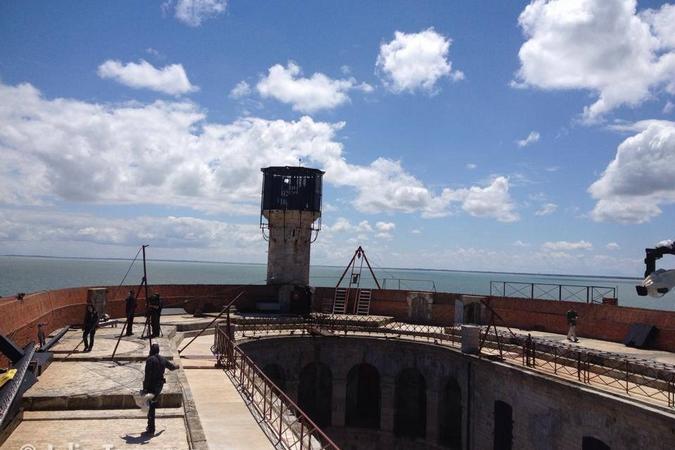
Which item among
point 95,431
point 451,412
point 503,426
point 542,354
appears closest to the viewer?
point 95,431

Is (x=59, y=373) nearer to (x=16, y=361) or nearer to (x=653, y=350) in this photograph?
(x=16, y=361)

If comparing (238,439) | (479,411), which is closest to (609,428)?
→ (479,411)

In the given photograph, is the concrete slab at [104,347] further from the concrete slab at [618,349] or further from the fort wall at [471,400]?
the concrete slab at [618,349]

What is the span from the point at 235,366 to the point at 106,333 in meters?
7.59

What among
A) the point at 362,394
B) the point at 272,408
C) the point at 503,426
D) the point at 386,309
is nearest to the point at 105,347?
the point at 272,408

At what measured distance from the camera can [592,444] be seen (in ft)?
57.7

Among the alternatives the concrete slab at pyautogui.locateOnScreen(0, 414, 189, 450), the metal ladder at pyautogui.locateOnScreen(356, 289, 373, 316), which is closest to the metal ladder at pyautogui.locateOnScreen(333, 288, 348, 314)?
the metal ladder at pyautogui.locateOnScreen(356, 289, 373, 316)

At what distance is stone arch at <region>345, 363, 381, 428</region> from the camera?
30.2 meters

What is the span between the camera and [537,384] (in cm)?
1955

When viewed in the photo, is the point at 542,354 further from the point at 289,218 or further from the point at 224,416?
the point at 289,218

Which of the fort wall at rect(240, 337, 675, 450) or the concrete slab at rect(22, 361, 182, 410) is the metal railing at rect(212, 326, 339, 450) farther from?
the fort wall at rect(240, 337, 675, 450)

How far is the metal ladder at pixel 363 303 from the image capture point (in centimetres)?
3400

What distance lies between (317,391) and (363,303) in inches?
271

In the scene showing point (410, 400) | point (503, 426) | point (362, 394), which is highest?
point (503, 426)
